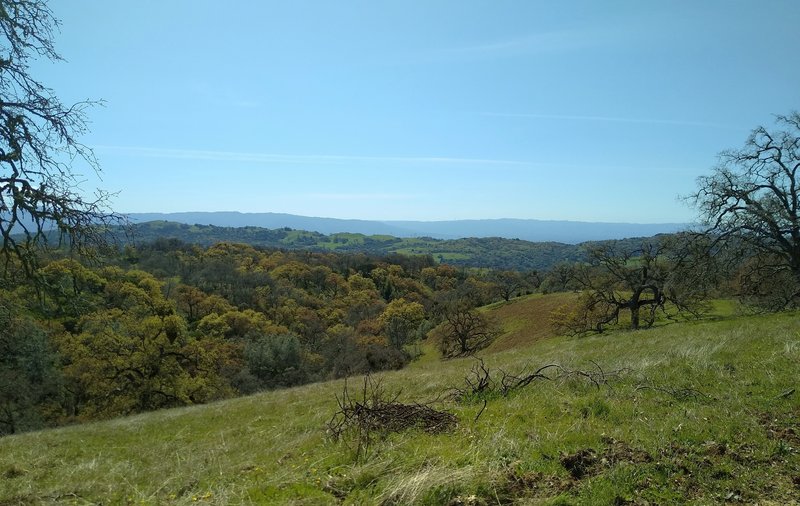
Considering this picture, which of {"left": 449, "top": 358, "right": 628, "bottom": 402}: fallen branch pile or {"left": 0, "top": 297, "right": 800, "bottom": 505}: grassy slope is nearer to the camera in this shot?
{"left": 0, "top": 297, "right": 800, "bottom": 505}: grassy slope

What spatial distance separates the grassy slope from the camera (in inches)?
203

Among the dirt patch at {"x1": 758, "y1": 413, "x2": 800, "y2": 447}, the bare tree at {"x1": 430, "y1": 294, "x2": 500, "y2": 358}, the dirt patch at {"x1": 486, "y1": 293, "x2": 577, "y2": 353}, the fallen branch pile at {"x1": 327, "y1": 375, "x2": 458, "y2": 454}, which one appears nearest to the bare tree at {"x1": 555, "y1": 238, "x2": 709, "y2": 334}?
the dirt patch at {"x1": 486, "y1": 293, "x2": 577, "y2": 353}

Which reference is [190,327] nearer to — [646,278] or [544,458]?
[646,278]

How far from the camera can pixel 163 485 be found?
20.8 feet

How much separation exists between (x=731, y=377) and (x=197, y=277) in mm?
123927

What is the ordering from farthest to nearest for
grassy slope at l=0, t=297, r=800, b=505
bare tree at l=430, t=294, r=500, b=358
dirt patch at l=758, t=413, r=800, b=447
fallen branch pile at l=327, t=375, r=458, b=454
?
bare tree at l=430, t=294, r=500, b=358
fallen branch pile at l=327, t=375, r=458, b=454
dirt patch at l=758, t=413, r=800, b=447
grassy slope at l=0, t=297, r=800, b=505

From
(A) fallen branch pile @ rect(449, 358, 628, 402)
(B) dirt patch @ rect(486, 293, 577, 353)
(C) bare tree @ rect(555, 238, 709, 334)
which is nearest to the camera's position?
(A) fallen branch pile @ rect(449, 358, 628, 402)

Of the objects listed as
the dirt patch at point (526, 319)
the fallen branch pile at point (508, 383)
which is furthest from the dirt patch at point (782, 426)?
the dirt patch at point (526, 319)

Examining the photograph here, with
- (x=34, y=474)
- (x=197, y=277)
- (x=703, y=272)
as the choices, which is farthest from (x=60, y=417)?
(x=197, y=277)

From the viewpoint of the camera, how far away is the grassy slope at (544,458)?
16.9 ft

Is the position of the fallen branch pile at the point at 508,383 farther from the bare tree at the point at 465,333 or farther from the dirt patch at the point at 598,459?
the bare tree at the point at 465,333

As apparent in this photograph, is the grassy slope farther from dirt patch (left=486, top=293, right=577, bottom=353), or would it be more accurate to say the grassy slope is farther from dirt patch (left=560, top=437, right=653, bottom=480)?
dirt patch (left=486, top=293, right=577, bottom=353)

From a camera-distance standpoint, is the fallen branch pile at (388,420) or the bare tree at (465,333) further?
the bare tree at (465,333)

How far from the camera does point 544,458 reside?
6.04 m
